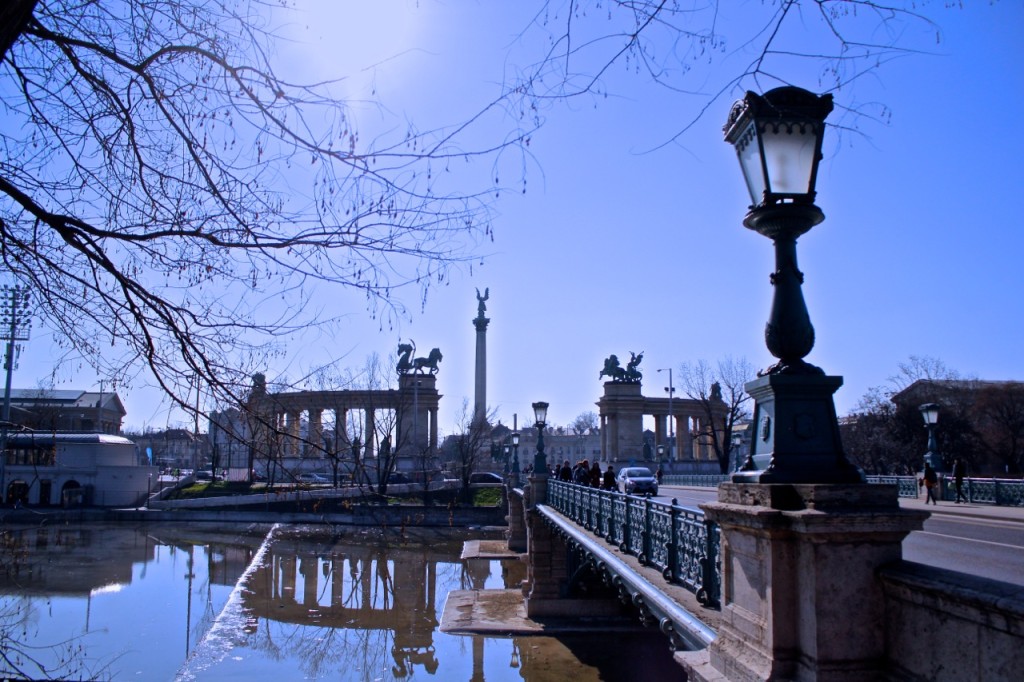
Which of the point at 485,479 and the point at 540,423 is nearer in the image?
the point at 540,423

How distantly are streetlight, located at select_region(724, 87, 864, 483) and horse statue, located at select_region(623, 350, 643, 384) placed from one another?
7278 cm

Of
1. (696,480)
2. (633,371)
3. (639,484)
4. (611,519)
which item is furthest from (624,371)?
(611,519)

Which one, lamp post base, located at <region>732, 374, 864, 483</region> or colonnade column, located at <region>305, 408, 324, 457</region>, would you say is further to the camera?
colonnade column, located at <region>305, 408, 324, 457</region>

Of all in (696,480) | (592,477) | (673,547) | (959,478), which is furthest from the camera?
(696,480)

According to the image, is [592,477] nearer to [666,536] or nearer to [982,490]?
[982,490]

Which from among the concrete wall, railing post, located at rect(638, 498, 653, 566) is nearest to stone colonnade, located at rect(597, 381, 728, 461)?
railing post, located at rect(638, 498, 653, 566)

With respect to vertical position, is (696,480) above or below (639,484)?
below

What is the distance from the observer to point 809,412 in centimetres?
421

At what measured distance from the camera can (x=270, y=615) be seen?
3095cm

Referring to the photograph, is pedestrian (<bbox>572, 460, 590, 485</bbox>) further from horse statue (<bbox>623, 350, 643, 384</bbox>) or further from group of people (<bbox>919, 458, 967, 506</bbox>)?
horse statue (<bbox>623, 350, 643, 384</bbox>)

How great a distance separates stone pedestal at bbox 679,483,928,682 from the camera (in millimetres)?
3625

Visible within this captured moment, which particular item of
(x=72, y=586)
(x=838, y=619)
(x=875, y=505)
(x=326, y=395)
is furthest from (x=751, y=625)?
(x=72, y=586)

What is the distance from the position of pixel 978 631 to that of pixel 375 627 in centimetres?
2881

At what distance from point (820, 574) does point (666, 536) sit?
266 inches
